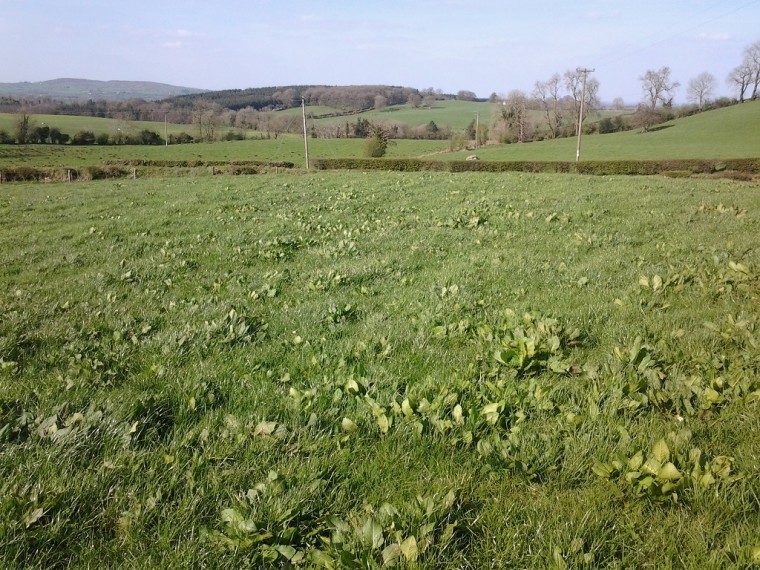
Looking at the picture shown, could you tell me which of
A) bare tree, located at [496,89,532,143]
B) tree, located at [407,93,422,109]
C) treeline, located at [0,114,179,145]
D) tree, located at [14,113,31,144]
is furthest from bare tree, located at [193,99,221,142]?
tree, located at [407,93,422,109]

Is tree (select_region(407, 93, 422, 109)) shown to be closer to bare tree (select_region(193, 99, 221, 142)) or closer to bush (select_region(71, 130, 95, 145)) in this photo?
bare tree (select_region(193, 99, 221, 142))

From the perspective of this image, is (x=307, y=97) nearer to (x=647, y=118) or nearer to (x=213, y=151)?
(x=213, y=151)

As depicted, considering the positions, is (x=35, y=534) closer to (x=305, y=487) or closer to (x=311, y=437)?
(x=305, y=487)

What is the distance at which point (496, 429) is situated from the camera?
3246 mm

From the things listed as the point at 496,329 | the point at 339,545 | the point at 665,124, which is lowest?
the point at 339,545

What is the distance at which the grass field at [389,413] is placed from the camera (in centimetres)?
235

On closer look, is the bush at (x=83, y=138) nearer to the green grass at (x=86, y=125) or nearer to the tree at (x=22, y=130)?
the green grass at (x=86, y=125)

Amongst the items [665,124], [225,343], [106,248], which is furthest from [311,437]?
[665,124]

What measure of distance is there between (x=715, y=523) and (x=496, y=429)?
129 centimetres

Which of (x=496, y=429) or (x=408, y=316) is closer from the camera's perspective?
(x=496, y=429)

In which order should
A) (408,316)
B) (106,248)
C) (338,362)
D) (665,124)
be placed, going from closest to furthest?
(338,362) → (408,316) → (106,248) → (665,124)

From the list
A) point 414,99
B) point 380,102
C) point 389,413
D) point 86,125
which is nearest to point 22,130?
point 86,125

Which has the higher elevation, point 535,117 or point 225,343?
point 535,117

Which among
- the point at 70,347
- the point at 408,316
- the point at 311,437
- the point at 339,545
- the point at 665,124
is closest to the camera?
the point at 339,545
